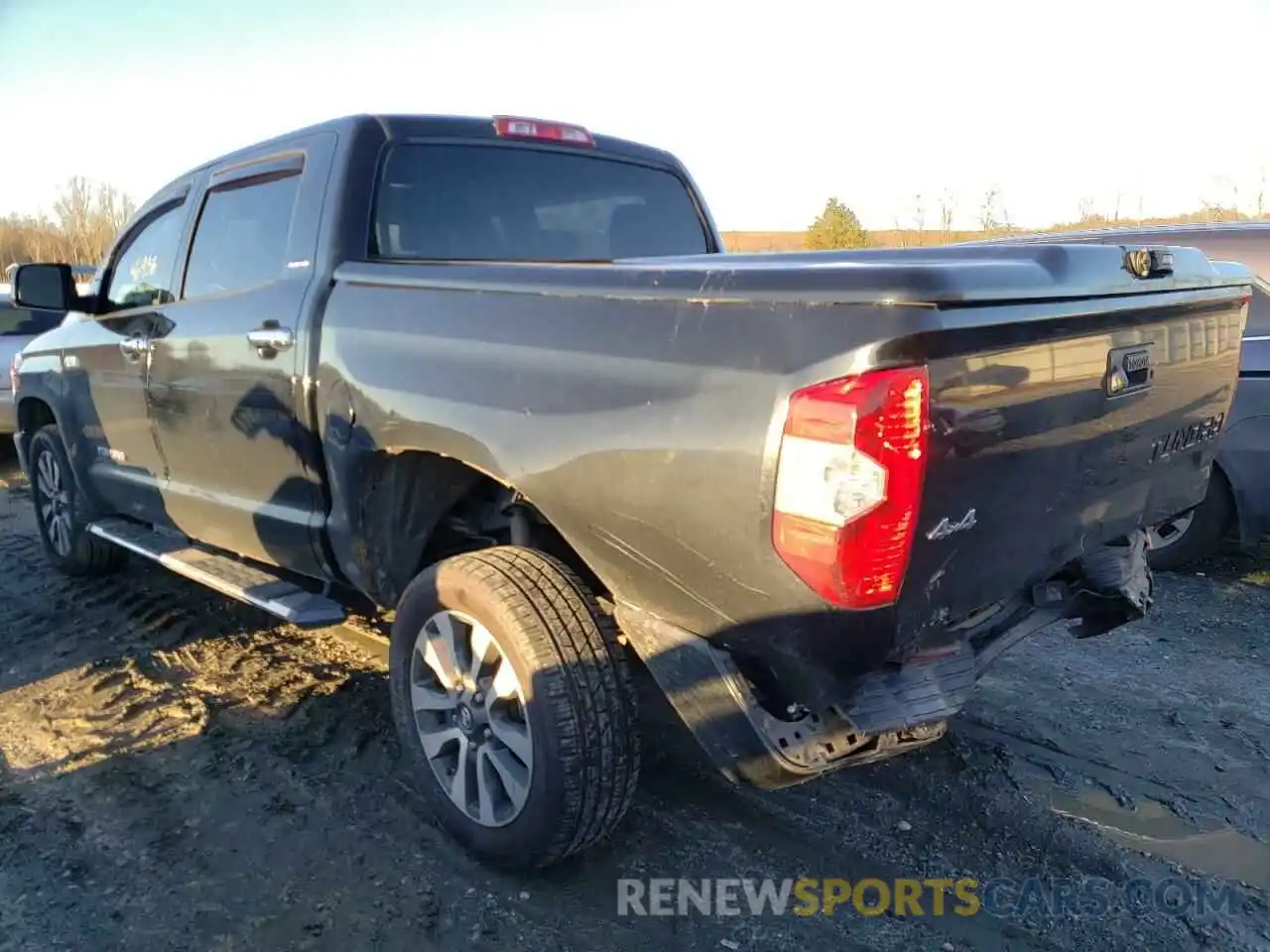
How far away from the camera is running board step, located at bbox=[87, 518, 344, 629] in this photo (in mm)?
3367

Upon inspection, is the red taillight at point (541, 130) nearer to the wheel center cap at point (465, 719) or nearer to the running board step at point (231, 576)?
the running board step at point (231, 576)

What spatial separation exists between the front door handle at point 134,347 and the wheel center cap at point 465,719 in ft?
7.52

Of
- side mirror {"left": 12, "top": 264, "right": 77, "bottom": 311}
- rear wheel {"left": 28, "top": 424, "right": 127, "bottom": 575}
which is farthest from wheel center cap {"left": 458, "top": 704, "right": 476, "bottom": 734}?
rear wheel {"left": 28, "top": 424, "right": 127, "bottom": 575}

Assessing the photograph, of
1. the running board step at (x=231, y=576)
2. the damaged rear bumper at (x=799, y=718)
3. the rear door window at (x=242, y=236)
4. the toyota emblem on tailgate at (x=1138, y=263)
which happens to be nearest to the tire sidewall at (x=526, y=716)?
the damaged rear bumper at (x=799, y=718)

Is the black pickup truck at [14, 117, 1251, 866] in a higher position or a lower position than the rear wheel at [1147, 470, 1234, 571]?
higher

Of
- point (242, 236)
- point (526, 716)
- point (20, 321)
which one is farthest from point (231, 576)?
point (20, 321)

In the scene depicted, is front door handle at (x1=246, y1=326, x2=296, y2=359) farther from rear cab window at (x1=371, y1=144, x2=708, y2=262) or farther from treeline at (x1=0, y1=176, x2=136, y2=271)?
treeline at (x1=0, y1=176, x2=136, y2=271)

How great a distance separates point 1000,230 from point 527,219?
2028cm

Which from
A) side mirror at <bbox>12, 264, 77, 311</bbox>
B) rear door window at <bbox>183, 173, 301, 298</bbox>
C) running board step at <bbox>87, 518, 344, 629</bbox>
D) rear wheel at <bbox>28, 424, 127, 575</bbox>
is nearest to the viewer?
running board step at <bbox>87, 518, 344, 629</bbox>

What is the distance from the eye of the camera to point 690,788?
322 cm

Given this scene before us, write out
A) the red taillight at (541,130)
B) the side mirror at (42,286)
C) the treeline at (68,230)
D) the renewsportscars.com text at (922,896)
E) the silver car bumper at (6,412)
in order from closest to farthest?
the renewsportscars.com text at (922,896) < the red taillight at (541,130) < the side mirror at (42,286) < the silver car bumper at (6,412) < the treeline at (68,230)

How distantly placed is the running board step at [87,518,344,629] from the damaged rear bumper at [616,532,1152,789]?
4.54 feet

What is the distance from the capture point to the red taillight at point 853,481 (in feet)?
6.24

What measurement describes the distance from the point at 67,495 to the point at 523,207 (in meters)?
3.19
